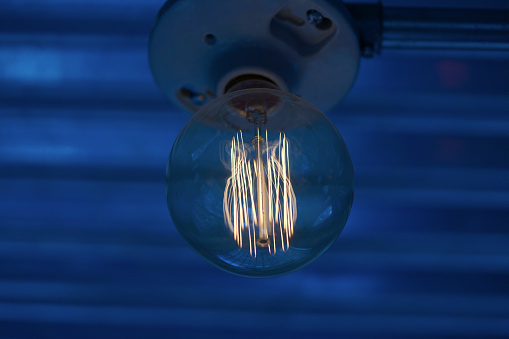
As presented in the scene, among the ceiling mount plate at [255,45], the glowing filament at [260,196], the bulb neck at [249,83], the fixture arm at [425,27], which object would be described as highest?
the fixture arm at [425,27]

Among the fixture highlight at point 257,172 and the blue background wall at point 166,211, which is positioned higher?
the blue background wall at point 166,211

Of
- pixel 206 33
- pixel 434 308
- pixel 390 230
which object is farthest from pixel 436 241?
pixel 206 33

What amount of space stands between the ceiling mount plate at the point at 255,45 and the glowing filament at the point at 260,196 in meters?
0.20

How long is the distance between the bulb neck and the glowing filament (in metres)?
0.14

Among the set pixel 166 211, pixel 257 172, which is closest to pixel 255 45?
pixel 257 172

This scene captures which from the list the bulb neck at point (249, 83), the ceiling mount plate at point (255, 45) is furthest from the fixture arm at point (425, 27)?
the bulb neck at point (249, 83)

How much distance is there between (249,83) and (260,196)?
0.23m

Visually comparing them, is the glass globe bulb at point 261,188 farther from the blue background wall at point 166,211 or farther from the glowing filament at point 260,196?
the blue background wall at point 166,211

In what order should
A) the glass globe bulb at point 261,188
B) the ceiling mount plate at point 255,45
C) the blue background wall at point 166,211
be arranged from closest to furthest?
the glass globe bulb at point 261,188 → the ceiling mount plate at point 255,45 → the blue background wall at point 166,211

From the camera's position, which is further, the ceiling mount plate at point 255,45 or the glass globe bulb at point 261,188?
the ceiling mount plate at point 255,45

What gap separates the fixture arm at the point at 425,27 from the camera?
36.3 inches

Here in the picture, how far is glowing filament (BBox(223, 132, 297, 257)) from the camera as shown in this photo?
0.75 m

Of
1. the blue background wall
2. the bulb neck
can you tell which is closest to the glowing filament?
the bulb neck

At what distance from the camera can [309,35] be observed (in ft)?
3.02
